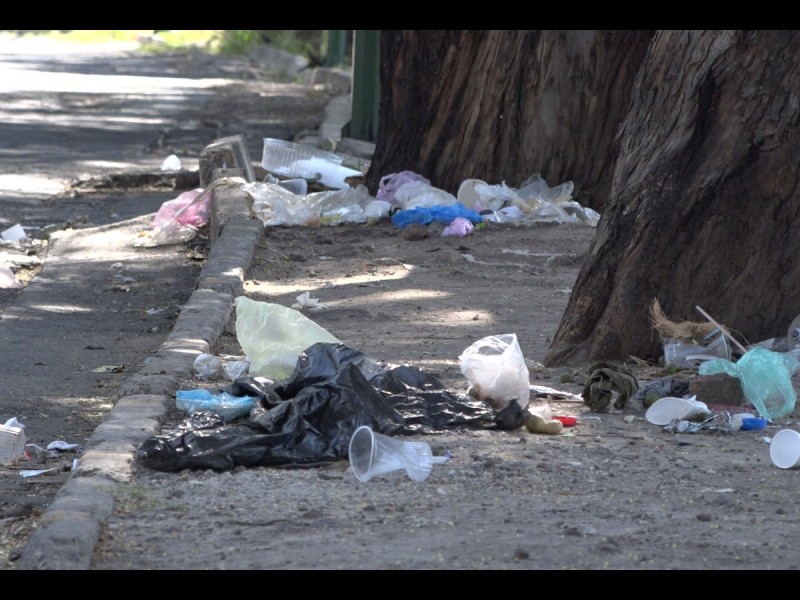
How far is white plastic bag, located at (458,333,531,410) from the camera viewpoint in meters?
4.44

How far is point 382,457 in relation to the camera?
3.81 meters

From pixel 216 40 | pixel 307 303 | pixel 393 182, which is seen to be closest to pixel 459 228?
pixel 393 182

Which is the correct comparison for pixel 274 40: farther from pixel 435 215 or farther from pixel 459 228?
pixel 459 228

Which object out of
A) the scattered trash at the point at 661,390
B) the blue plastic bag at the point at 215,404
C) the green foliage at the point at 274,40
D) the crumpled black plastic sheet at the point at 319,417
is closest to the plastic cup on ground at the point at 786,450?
the scattered trash at the point at 661,390

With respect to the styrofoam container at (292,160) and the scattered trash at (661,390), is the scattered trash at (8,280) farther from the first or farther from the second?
the scattered trash at (661,390)

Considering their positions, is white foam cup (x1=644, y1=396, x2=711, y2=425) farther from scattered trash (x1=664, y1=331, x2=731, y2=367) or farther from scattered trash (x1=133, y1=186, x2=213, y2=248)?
scattered trash (x1=133, y1=186, x2=213, y2=248)

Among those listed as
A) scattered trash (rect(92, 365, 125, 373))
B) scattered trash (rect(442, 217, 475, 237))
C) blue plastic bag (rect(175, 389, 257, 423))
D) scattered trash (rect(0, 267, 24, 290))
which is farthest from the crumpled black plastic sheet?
scattered trash (rect(442, 217, 475, 237))

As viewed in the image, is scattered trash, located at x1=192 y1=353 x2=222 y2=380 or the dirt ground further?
scattered trash, located at x1=192 y1=353 x2=222 y2=380

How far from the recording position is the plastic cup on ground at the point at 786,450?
388cm

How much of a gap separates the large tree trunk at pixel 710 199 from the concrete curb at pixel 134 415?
1.62m

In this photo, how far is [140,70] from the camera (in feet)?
85.1

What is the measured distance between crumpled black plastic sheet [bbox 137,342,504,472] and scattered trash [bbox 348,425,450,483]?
0.51ft

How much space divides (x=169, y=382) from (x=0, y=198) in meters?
6.84
